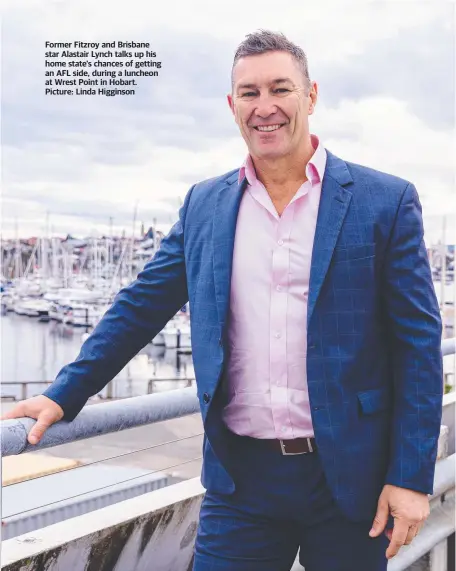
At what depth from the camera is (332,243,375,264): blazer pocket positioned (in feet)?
6.14

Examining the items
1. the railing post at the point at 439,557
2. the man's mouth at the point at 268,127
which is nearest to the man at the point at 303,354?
the man's mouth at the point at 268,127

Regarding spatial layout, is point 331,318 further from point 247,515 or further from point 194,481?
point 194,481

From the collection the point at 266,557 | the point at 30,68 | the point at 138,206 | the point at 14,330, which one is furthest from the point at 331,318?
the point at 14,330

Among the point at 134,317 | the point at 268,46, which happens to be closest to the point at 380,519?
the point at 134,317

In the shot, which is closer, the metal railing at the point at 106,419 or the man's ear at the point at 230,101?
the metal railing at the point at 106,419

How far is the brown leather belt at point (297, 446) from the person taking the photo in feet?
6.32

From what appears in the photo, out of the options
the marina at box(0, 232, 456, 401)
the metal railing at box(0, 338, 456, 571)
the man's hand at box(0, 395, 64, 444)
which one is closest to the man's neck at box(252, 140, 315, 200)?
the metal railing at box(0, 338, 456, 571)

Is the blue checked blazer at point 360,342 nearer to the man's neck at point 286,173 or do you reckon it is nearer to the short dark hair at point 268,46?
the man's neck at point 286,173

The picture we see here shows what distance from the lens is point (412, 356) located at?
1889mm

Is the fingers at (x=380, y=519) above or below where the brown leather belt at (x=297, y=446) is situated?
below

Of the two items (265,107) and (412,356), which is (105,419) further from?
(265,107)

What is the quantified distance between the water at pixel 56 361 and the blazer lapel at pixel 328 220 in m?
28.7

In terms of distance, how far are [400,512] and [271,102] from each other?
109cm

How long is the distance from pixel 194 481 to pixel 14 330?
61.2 meters
